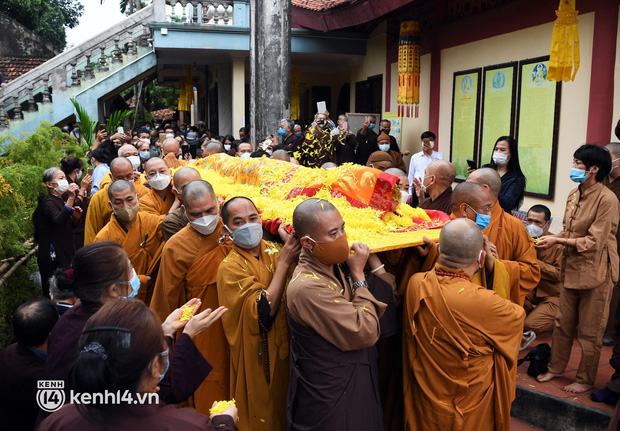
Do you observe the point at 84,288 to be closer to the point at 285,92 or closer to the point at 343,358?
the point at 343,358

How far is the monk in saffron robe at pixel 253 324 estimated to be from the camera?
2973mm

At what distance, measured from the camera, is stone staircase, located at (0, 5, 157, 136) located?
1381 centimetres

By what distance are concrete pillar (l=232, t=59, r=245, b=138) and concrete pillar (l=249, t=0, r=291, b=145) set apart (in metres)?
3.35

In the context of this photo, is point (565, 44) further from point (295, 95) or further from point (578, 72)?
point (295, 95)

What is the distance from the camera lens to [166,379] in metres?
2.23

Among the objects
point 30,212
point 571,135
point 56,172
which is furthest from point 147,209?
point 571,135

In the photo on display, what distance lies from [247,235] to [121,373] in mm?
1613

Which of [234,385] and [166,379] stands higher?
[166,379]

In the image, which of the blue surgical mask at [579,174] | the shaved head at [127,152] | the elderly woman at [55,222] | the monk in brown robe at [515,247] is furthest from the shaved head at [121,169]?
the blue surgical mask at [579,174]

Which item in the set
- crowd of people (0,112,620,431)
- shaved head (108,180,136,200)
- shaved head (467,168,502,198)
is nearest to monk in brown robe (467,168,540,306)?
crowd of people (0,112,620,431)

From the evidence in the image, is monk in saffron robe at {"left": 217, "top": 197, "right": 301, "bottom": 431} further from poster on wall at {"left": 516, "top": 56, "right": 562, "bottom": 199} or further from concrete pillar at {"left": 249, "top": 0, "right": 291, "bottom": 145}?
concrete pillar at {"left": 249, "top": 0, "right": 291, "bottom": 145}

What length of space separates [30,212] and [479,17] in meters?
7.70

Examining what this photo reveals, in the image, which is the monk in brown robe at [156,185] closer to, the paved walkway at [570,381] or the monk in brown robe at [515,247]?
the monk in brown robe at [515,247]

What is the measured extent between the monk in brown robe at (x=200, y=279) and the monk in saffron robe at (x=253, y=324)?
0.28 meters
